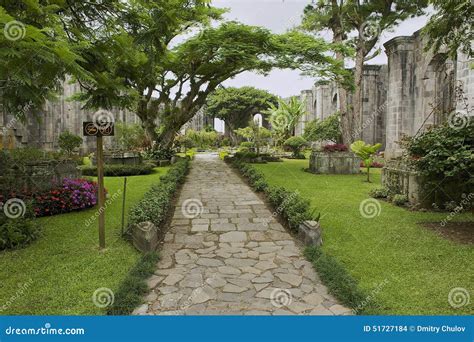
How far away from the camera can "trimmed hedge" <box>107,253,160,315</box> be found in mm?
3730

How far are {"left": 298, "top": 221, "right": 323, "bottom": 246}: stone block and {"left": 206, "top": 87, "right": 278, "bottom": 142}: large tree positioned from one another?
3952 centimetres

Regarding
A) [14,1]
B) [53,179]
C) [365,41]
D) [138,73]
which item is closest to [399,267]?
[138,73]

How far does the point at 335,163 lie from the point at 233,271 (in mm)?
12351

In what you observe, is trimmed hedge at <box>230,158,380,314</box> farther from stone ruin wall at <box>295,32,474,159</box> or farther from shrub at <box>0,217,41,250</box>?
Answer: stone ruin wall at <box>295,32,474,159</box>

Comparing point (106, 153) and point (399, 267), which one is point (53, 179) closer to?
point (399, 267)

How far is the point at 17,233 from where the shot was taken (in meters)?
5.86

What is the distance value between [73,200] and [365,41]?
58.3ft

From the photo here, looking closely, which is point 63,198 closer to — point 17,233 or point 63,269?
point 17,233

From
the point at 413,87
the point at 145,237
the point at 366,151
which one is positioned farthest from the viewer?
the point at 413,87

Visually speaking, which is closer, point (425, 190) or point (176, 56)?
point (425, 190)

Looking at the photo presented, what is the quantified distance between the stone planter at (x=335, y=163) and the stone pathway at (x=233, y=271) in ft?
27.6

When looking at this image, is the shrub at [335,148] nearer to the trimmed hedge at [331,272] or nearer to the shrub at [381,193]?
the shrub at [381,193]

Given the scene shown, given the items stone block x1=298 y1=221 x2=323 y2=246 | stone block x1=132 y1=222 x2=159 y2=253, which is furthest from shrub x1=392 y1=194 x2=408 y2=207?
stone block x1=132 y1=222 x2=159 y2=253

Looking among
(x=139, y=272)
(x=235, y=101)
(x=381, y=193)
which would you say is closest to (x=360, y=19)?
(x=381, y=193)
